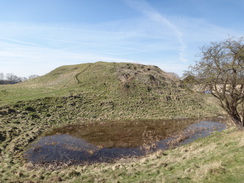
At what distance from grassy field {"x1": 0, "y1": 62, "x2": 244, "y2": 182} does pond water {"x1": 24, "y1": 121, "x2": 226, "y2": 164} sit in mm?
1520

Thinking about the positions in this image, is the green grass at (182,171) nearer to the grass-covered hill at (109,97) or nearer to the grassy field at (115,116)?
the grassy field at (115,116)

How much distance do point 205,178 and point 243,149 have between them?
5.10m

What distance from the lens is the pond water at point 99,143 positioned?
1652cm

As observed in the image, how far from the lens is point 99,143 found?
20.6 meters

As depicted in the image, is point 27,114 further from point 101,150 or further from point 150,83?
point 150,83

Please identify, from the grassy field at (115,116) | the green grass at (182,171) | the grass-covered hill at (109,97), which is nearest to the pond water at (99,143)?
the grassy field at (115,116)

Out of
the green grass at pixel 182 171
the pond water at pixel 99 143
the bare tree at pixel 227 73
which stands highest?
the bare tree at pixel 227 73

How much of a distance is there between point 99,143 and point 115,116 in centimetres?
1373

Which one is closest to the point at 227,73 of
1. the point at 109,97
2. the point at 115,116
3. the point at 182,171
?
the point at 182,171

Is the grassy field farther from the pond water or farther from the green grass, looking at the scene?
the pond water

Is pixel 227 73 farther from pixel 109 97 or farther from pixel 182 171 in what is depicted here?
pixel 109 97

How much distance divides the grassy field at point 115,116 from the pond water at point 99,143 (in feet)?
4.99

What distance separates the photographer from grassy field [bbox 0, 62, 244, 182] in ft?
36.3

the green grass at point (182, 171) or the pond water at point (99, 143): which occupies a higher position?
the green grass at point (182, 171)
